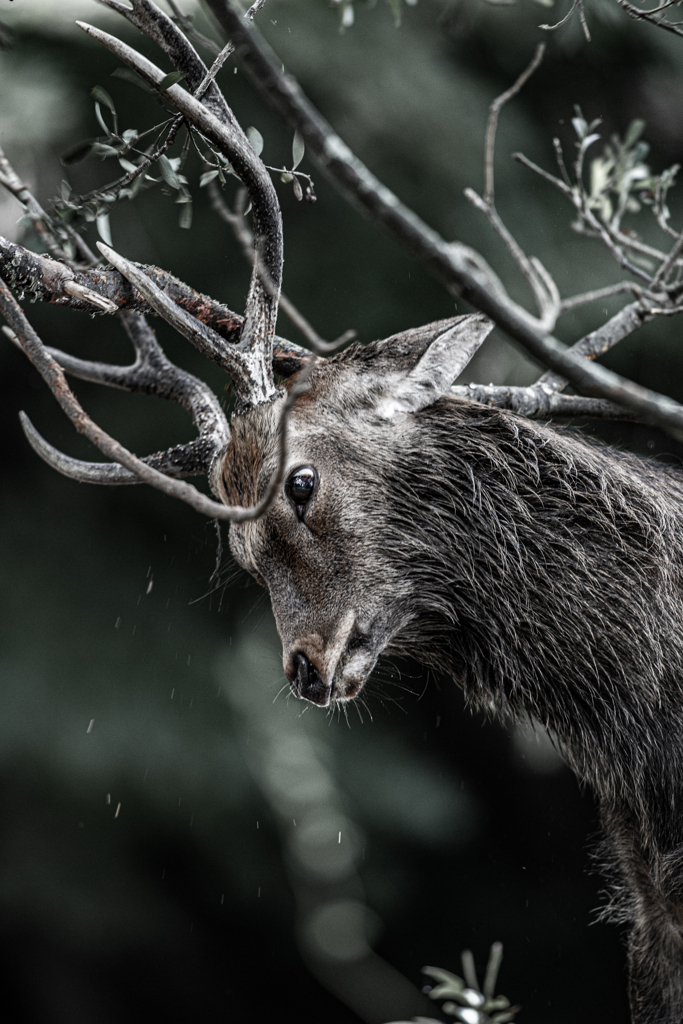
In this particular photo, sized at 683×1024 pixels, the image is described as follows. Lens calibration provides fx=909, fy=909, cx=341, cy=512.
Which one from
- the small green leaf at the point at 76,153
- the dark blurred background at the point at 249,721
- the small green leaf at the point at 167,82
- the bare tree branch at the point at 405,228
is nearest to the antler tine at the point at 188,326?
the small green leaf at the point at 76,153

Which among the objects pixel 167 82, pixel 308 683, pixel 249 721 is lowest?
pixel 249 721

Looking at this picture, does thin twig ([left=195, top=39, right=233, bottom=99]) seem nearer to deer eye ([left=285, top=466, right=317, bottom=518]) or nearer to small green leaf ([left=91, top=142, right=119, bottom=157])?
small green leaf ([left=91, top=142, right=119, bottom=157])

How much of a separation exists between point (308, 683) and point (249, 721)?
6.87 feet

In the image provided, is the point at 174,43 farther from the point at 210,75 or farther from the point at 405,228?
the point at 405,228

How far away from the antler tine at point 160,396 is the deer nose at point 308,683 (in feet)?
1.35

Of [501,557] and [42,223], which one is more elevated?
[42,223]

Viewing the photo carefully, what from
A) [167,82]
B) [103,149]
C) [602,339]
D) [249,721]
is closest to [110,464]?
[103,149]

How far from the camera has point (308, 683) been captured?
136 cm

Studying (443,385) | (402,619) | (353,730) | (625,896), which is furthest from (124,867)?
(443,385)

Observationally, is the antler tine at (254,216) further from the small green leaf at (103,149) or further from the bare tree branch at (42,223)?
the bare tree branch at (42,223)

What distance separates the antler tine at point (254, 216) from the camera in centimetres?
134

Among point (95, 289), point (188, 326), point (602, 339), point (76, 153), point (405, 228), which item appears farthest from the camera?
point (602, 339)

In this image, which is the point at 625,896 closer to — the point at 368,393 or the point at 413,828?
the point at 368,393

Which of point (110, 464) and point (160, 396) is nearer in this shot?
point (110, 464)
